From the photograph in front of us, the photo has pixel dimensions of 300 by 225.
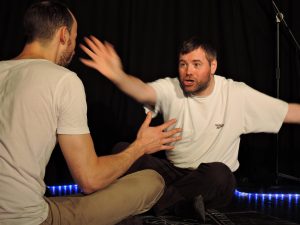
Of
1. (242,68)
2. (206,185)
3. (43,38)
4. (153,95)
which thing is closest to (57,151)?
(153,95)

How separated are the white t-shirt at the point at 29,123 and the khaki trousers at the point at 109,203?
14cm

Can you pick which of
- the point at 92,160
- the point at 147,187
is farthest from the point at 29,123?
the point at 147,187

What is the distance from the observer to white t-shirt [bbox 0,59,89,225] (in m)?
1.24

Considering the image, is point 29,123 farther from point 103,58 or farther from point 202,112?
point 202,112

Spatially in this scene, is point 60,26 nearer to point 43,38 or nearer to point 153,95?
point 43,38

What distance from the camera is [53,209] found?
1.41m

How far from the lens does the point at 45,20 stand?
1.43m

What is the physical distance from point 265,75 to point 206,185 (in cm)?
146

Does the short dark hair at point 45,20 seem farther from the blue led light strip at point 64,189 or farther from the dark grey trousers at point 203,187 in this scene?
the blue led light strip at point 64,189

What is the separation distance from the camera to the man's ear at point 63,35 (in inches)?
57.0

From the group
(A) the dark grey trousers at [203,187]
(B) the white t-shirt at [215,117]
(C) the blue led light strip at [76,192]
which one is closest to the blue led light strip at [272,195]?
(C) the blue led light strip at [76,192]

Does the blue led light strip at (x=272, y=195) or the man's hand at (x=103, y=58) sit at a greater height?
the man's hand at (x=103, y=58)

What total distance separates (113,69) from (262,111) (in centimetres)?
97

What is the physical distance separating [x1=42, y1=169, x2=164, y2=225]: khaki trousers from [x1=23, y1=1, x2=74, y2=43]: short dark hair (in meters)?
0.59
